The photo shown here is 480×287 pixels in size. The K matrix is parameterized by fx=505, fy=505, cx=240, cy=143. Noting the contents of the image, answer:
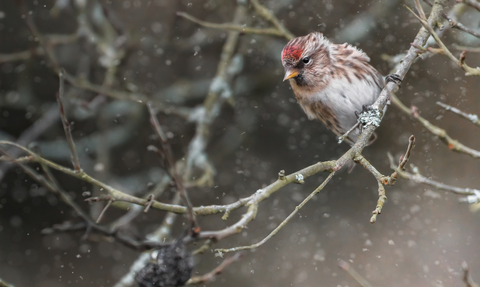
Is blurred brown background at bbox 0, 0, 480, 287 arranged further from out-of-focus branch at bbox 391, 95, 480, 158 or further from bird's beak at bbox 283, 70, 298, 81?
out-of-focus branch at bbox 391, 95, 480, 158

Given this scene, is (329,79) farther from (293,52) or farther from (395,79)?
(395,79)

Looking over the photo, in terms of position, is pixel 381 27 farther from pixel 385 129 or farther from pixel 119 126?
pixel 119 126

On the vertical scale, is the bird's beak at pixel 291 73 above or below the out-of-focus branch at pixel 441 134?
below

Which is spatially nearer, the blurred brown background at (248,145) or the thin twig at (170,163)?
the thin twig at (170,163)

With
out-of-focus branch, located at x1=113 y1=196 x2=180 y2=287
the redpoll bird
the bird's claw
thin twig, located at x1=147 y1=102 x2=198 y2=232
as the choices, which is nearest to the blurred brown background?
out-of-focus branch, located at x1=113 y1=196 x2=180 y2=287

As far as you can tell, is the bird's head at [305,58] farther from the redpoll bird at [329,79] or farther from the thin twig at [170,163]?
the thin twig at [170,163]

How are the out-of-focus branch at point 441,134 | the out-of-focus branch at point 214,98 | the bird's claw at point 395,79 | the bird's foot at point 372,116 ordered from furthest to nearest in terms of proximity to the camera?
the out-of-focus branch at point 214,98 < the bird's claw at point 395,79 < the bird's foot at point 372,116 < the out-of-focus branch at point 441,134

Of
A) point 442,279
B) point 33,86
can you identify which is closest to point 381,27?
point 442,279

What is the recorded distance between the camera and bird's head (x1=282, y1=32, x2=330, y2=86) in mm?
2838

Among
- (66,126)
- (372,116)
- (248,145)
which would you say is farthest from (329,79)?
(248,145)

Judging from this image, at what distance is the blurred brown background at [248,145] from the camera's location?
13.7 feet

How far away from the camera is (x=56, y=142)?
13.3 feet

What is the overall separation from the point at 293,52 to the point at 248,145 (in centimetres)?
223

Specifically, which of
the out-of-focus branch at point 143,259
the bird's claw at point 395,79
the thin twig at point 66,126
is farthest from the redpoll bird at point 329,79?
the thin twig at point 66,126
